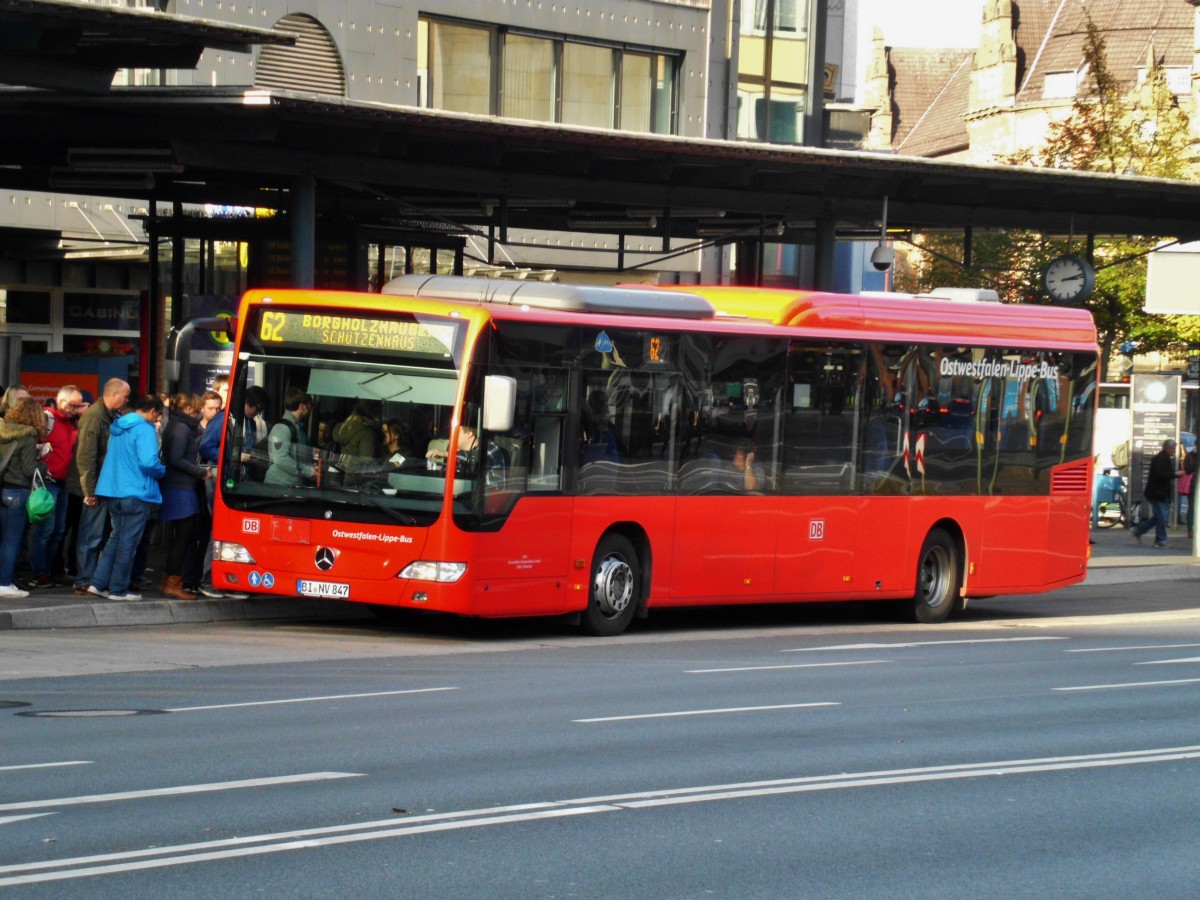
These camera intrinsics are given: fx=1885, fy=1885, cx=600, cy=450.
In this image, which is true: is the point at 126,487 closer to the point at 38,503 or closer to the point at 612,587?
the point at 38,503

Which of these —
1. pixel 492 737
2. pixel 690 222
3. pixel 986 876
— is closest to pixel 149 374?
pixel 690 222

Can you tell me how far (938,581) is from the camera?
20.5 meters

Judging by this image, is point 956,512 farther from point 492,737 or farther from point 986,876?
point 986,876

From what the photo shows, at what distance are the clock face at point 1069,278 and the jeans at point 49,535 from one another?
1486 centimetres

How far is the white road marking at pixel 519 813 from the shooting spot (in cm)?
695

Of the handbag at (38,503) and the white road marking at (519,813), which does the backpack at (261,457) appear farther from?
the white road marking at (519,813)

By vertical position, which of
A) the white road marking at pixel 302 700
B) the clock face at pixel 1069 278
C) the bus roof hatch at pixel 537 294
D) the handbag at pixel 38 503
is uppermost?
the clock face at pixel 1069 278

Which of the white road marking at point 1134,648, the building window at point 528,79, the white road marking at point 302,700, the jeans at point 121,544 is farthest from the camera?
the building window at point 528,79

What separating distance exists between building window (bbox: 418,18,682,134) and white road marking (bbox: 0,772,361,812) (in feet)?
77.9

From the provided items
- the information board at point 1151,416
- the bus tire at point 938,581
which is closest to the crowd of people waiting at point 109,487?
the bus tire at point 938,581

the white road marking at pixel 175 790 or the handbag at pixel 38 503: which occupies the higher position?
the handbag at pixel 38 503

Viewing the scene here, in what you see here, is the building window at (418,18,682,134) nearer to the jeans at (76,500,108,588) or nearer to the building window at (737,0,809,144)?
the building window at (737,0,809,144)

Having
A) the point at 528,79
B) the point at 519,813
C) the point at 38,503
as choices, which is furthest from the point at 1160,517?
the point at 519,813

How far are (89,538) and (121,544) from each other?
1.33 ft
